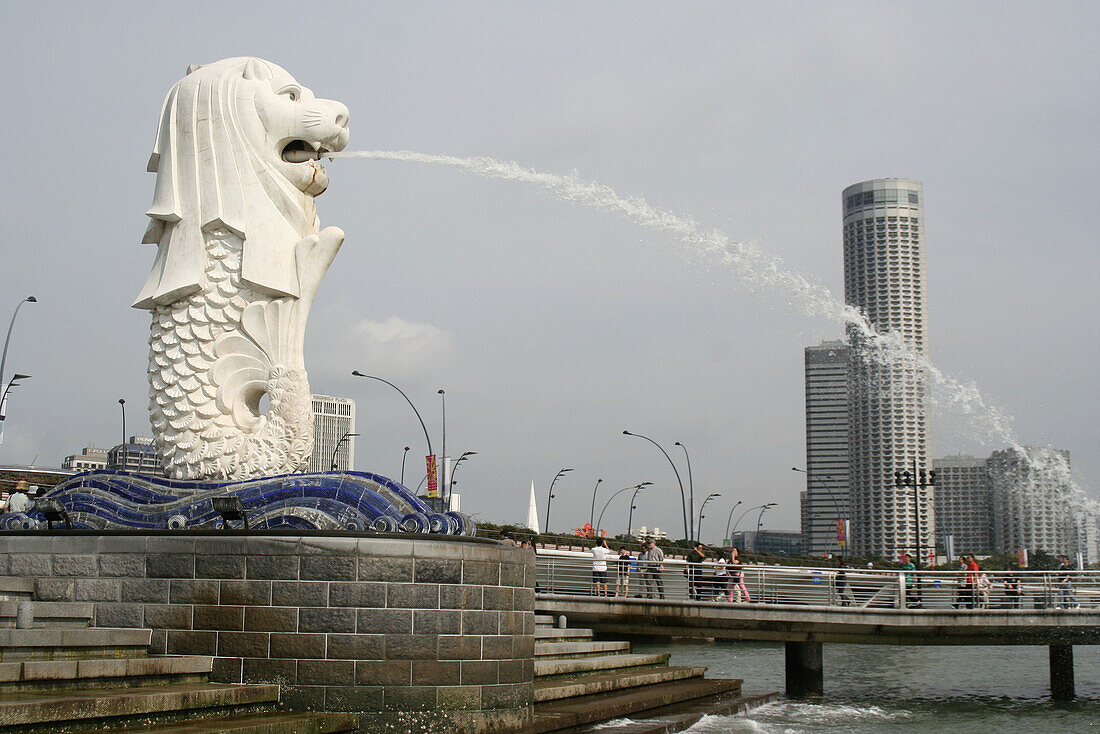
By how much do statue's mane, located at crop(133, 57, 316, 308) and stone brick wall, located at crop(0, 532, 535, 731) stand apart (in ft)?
19.3

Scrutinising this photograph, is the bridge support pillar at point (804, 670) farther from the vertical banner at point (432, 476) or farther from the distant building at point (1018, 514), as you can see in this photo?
the vertical banner at point (432, 476)

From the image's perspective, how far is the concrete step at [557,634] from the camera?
63.8 ft

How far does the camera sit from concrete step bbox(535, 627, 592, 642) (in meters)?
19.5

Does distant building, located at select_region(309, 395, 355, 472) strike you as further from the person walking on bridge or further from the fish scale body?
the fish scale body

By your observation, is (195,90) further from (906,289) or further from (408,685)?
(906,289)

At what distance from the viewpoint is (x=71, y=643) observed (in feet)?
38.1

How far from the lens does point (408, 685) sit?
12.4 m

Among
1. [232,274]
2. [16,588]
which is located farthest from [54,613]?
[232,274]

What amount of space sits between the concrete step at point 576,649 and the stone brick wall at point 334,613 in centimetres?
433

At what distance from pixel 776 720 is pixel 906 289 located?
31243 millimetres

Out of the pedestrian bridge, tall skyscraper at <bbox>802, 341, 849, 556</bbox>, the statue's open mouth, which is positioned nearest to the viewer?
the statue's open mouth

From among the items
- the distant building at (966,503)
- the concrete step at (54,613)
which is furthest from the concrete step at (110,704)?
the distant building at (966,503)

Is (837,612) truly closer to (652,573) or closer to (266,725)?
(652,573)

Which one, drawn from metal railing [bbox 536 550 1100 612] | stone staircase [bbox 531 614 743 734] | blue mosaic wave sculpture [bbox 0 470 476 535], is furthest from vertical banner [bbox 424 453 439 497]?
blue mosaic wave sculpture [bbox 0 470 476 535]
